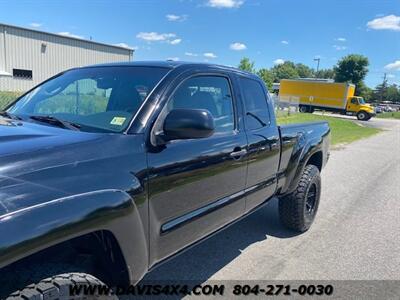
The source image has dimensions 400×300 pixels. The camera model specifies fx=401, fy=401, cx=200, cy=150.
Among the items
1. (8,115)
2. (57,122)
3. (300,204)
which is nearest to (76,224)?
(57,122)

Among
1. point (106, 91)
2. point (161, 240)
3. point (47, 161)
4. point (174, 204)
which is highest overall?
point (106, 91)

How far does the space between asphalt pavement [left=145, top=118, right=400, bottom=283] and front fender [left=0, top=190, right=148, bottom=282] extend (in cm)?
139

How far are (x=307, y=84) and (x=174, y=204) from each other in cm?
4345

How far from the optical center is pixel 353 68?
249 ft

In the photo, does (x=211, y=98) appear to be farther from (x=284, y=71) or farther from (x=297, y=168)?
(x=284, y=71)

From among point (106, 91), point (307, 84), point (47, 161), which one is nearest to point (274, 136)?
point (106, 91)

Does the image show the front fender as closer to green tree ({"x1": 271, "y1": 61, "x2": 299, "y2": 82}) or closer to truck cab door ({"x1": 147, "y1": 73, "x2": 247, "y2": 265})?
truck cab door ({"x1": 147, "y1": 73, "x2": 247, "y2": 265})

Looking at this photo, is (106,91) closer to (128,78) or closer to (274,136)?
(128,78)

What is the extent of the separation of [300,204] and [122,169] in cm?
298

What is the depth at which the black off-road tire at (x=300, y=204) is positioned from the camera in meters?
4.68

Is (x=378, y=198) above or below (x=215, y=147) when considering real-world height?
below

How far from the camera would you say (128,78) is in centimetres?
293

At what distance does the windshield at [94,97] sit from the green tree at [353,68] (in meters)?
79.5

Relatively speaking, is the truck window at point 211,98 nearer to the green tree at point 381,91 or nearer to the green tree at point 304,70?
the green tree at point 381,91
